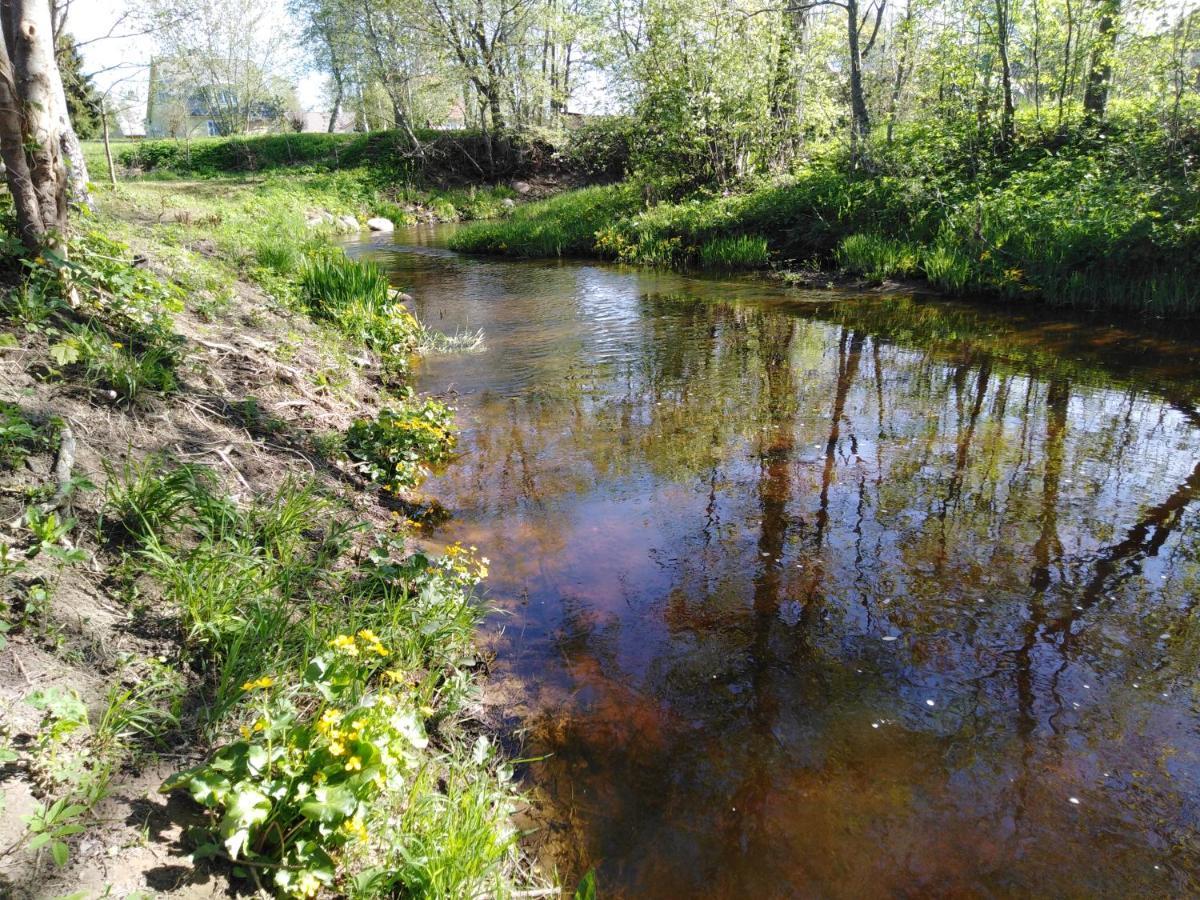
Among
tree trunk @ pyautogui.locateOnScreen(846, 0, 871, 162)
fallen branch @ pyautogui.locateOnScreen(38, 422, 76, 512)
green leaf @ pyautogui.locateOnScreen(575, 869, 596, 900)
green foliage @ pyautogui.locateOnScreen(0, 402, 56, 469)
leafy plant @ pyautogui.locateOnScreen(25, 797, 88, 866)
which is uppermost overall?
tree trunk @ pyautogui.locateOnScreen(846, 0, 871, 162)

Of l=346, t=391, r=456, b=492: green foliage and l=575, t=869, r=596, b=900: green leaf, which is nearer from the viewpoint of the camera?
l=575, t=869, r=596, b=900: green leaf

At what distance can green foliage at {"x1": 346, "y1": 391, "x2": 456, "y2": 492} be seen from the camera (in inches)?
183

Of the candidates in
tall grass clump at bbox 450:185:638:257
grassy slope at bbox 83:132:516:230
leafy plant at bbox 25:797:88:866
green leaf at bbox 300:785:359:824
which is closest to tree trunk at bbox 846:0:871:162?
tall grass clump at bbox 450:185:638:257

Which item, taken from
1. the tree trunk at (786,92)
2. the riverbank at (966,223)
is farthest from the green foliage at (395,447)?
the tree trunk at (786,92)

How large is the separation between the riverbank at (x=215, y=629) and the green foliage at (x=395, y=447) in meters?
0.02

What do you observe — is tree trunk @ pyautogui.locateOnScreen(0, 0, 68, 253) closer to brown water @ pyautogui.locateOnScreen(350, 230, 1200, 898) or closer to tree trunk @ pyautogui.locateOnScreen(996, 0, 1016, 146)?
brown water @ pyautogui.locateOnScreen(350, 230, 1200, 898)

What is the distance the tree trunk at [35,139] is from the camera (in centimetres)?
405

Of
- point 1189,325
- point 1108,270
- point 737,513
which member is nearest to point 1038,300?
point 1108,270

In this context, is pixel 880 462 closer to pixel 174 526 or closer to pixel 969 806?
pixel 969 806

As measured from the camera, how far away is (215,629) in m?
2.52

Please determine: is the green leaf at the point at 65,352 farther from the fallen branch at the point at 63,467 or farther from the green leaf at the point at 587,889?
the green leaf at the point at 587,889

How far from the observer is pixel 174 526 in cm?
302

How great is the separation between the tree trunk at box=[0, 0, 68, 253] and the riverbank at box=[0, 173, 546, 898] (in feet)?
0.96

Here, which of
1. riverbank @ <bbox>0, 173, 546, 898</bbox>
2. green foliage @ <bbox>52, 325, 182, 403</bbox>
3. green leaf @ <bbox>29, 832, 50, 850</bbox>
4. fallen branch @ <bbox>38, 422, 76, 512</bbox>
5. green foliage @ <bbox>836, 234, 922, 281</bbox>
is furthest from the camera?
green foliage @ <bbox>836, 234, 922, 281</bbox>
